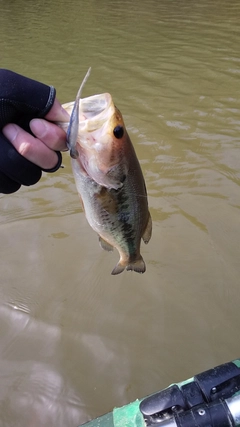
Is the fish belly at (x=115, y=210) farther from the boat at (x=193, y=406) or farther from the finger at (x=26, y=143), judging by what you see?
the boat at (x=193, y=406)

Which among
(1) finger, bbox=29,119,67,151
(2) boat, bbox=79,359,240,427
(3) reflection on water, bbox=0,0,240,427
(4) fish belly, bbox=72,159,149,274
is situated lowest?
(3) reflection on water, bbox=0,0,240,427

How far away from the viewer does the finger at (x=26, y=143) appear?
4.93 ft

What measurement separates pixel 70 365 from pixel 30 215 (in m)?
1.89

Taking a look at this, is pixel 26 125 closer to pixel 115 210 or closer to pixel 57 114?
pixel 57 114

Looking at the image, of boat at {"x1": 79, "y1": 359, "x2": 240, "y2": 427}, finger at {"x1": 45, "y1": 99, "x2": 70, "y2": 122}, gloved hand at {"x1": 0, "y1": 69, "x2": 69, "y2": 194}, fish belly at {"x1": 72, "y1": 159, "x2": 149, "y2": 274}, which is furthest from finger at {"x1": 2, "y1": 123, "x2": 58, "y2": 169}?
boat at {"x1": 79, "y1": 359, "x2": 240, "y2": 427}

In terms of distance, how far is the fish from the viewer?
1644 millimetres

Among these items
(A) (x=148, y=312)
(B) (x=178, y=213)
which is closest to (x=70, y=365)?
(A) (x=148, y=312)

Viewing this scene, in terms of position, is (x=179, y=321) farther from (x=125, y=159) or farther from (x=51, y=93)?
(x=51, y=93)

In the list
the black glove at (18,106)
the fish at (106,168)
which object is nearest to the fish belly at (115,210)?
the fish at (106,168)

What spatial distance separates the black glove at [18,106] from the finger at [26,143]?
0.02 meters

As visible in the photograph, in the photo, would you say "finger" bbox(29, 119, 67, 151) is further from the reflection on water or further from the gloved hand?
the reflection on water

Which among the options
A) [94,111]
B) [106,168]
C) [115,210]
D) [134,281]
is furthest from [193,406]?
[134,281]

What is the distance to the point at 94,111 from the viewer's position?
1.68 meters

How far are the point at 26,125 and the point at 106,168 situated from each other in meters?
0.39
